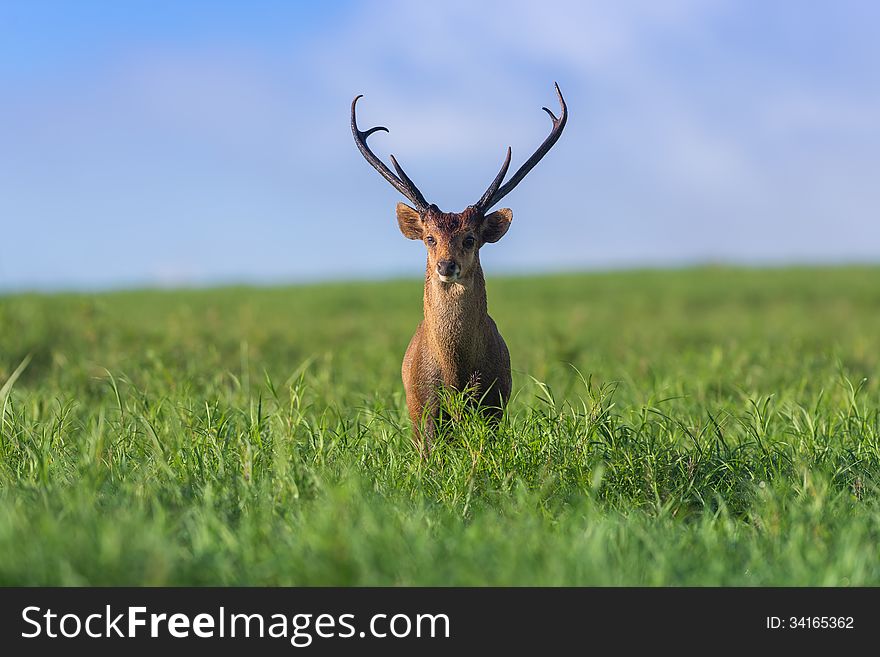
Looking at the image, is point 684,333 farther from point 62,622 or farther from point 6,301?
point 62,622

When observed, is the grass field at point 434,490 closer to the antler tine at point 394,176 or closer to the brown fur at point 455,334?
the brown fur at point 455,334

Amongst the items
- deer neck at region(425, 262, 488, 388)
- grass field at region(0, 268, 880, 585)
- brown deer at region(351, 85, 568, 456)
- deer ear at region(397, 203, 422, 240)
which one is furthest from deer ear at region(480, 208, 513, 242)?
grass field at region(0, 268, 880, 585)

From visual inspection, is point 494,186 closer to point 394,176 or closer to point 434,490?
point 394,176

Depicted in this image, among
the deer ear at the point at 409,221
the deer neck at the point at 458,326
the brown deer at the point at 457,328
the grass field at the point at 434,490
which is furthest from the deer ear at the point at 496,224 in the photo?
the grass field at the point at 434,490

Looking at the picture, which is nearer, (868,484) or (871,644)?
(871,644)

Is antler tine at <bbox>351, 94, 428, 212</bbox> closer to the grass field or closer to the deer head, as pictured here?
the deer head

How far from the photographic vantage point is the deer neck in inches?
189

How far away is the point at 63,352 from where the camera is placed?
9.04 metres

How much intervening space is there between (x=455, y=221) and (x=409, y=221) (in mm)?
408

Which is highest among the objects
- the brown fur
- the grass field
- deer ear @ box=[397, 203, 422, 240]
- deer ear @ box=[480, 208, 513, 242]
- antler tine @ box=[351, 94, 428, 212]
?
antler tine @ box=[351, 94, 428, 212]

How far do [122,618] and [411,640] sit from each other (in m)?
0.97

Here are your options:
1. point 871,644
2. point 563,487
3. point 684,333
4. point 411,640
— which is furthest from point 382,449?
point 684,333

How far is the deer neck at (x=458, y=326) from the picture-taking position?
4809 millimetres

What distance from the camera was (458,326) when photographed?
4812 millimetres
